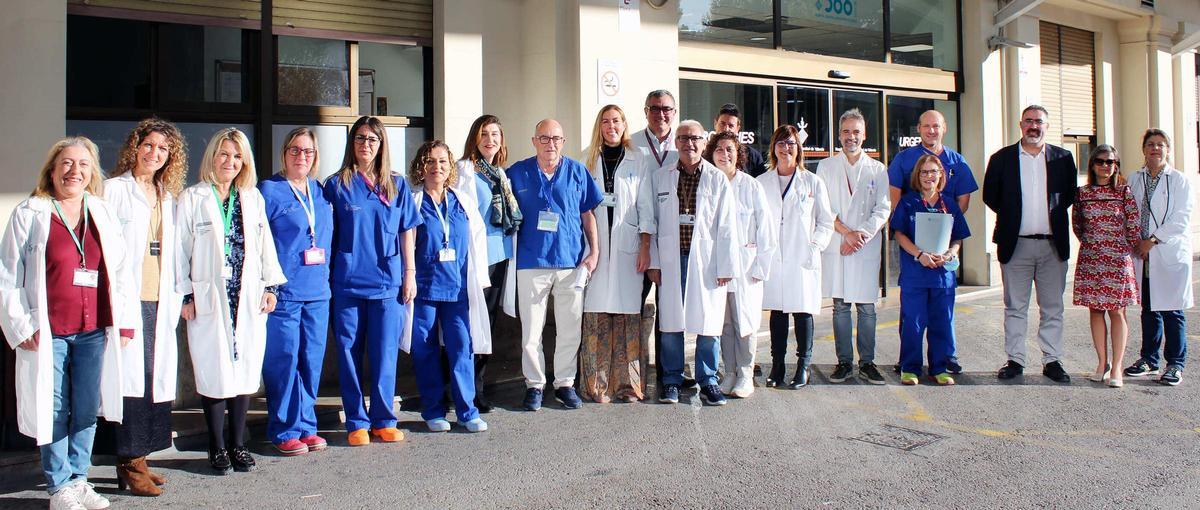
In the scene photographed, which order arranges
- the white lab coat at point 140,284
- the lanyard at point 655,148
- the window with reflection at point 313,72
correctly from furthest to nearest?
the window with reflection at point 313,72 → the lanyard at point 655,148 → the white lab coat at point 140,284

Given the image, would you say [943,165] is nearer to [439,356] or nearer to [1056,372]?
[1056,372]

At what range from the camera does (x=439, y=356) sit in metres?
6.12

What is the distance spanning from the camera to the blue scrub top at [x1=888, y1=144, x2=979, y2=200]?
292 inches

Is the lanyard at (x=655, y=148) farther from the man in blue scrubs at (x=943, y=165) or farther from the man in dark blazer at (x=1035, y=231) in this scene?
the man in dark blazer at (x=1035, y=231)

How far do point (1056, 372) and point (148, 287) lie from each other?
239 inches

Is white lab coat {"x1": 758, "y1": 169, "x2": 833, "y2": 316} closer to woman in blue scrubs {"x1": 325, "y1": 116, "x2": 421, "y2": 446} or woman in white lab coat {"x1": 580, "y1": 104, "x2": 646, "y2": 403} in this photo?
woman in white lab coat {"x1": 580, "y1": 104, "x2": 646, "y2": 403}

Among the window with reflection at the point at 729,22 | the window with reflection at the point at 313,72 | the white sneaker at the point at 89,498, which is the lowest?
the white sneaker at the point at 89,498

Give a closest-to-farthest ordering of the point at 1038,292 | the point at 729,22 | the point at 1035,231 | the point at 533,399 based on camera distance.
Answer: the point at 533,399, the point at 1035,231, the point at 1038,292, the point at 729,22

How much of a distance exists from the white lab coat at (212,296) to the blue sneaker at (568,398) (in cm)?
217

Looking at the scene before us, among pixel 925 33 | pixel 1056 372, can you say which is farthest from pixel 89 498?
pixel 925 33

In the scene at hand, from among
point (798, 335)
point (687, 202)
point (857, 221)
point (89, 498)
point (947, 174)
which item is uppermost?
point (947, 174)

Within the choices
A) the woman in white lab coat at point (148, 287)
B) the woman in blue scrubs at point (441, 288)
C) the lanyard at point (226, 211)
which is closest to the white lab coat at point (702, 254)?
the woman in blue scrubs at point (441, 288)

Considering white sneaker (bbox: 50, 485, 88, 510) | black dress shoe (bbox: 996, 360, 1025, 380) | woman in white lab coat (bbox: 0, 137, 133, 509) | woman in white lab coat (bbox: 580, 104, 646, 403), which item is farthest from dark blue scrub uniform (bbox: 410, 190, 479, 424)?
black dress shoe (bbox: 996, 360, 1025, 380)

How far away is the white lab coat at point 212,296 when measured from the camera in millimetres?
4969
